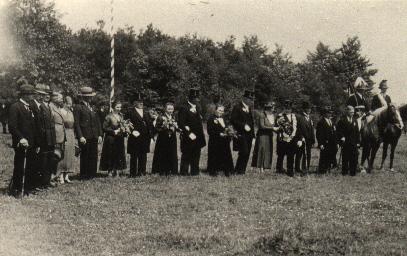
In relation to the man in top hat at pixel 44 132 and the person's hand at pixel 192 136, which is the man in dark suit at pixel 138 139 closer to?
the person's hand at pixel 192 136

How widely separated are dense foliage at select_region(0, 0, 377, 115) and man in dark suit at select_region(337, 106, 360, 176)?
646 inches

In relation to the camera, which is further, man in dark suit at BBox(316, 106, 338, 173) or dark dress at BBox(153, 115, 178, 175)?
man in dark suit at BBox(316, 106, 338, 173)

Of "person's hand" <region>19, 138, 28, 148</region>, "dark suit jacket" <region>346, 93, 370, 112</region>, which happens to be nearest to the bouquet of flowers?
"dark suit jacket" <region>346, 93, 370, 112</region>

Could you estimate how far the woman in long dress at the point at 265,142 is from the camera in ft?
48.0

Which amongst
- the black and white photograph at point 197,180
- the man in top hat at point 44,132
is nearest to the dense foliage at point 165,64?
the black and white photograph at point 197,180

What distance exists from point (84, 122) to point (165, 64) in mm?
31426

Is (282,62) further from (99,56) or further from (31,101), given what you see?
(31,101)

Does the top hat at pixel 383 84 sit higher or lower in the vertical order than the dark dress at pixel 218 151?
higher

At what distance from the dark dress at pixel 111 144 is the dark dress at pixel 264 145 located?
353 centimetres

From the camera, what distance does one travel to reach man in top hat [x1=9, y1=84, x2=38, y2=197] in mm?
10227

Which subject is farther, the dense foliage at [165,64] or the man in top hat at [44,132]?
the dense foliage at [165,64]

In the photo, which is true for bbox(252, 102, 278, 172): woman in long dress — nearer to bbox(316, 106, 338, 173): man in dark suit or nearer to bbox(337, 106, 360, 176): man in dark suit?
bbox(316, 106, 338, 173): man in dark suit

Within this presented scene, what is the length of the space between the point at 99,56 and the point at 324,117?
5019 cm

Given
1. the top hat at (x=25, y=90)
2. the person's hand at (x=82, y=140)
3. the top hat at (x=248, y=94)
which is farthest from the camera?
the top hat at (x=248, y=94)
